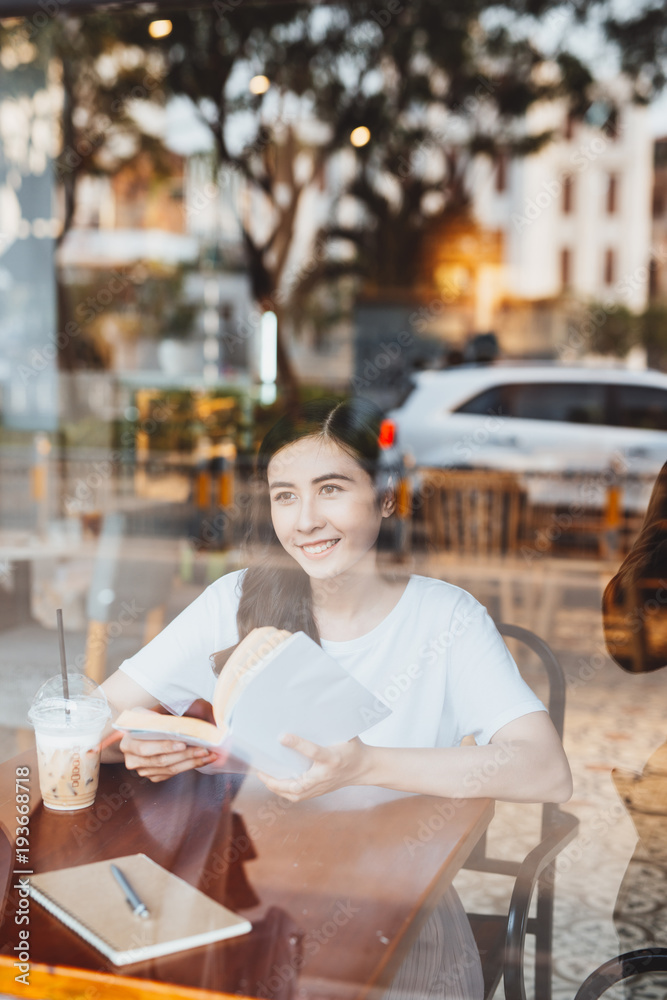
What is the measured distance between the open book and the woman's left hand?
0.01 metres

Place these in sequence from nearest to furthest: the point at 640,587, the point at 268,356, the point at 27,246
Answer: the point at 640,587 → the point at 27,246 → the point at 268,356

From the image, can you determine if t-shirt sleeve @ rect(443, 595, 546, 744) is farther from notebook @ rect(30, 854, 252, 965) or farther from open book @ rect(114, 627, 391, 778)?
notebook @ rect(30, 854, 252, 965)

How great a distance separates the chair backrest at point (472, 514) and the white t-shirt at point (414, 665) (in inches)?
147

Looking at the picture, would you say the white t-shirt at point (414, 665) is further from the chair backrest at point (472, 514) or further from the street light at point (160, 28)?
the street light at point (160, 28)

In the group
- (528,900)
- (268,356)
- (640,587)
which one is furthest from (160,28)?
(528,900)

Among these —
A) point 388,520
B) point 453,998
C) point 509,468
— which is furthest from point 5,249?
point 453,998

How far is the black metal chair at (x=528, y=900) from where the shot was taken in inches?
58.1

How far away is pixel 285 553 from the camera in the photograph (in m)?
1.64

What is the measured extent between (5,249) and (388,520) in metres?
5.93

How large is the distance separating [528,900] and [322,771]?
41 centimetres

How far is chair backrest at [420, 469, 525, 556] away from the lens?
5469 millimetres

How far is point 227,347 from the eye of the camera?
12938mm

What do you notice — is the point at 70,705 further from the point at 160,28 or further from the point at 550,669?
the point at 160,28

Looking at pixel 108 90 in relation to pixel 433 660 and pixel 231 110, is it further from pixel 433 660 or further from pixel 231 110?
pixel 433 660
